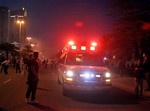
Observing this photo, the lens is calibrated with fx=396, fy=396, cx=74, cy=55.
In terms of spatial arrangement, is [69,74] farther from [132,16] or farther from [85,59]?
[132,16]

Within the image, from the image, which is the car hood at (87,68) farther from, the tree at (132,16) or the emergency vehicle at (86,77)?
the tree at (132,16)

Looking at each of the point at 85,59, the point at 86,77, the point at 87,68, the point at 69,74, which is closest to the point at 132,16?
the point at 85,59

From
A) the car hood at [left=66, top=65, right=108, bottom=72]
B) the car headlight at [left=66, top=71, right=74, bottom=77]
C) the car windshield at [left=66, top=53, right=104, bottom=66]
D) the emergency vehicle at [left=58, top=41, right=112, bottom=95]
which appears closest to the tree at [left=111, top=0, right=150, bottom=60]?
the car windshield at [left=66, top=53, right=104, bottom=66]

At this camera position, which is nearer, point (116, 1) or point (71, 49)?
point (71, 49)

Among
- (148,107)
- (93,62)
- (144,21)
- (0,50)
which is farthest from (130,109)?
(0,50)

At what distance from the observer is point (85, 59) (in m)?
19.4

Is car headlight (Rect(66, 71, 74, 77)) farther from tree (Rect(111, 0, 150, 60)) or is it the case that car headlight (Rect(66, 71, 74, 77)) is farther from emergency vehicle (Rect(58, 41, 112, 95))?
tree (Rect(111, 0, 150, 60))

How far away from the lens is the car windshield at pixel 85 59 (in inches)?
751

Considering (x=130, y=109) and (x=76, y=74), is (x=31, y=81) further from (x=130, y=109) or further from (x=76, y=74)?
(x=130, y=109)

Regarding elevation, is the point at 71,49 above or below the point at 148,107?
above

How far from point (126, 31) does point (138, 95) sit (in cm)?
435

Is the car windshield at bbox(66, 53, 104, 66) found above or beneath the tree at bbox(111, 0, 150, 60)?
beneath

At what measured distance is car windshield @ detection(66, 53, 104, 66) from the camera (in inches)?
751

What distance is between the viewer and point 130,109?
45.9 feet
